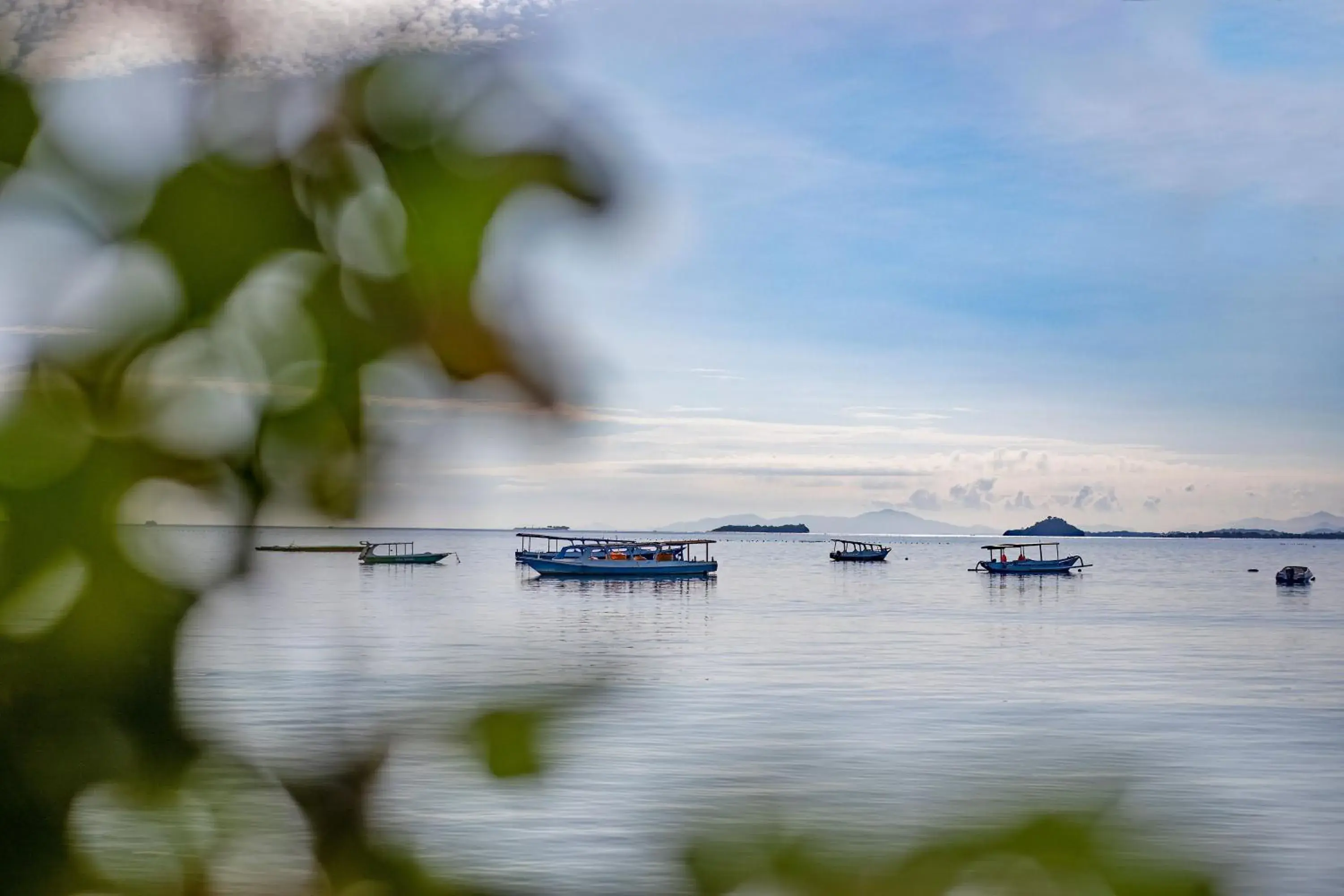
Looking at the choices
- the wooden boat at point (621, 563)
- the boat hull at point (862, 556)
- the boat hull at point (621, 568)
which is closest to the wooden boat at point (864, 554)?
the boat hull at point (862, 556)

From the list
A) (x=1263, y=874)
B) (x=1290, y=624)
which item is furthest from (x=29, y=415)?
(x=1290, y=624)

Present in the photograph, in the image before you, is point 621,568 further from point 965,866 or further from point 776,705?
point 965,866

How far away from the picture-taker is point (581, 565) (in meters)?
90.5

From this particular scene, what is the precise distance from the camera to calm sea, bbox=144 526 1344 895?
34.6 inches

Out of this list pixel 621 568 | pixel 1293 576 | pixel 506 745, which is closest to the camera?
pixel 506 745

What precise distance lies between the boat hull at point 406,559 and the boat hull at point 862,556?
4546 cm

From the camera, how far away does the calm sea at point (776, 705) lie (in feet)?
2.88

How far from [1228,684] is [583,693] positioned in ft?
164

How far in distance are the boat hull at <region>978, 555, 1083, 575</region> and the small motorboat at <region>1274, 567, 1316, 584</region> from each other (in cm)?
1711

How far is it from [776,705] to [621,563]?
57.9m

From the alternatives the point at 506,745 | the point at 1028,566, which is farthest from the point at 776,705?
the point at 1028,566

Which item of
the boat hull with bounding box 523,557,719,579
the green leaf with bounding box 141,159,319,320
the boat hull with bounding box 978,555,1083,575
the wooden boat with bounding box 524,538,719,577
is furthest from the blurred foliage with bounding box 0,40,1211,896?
the boat hull with bounding box 978,555,1083,575

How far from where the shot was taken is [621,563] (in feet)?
301

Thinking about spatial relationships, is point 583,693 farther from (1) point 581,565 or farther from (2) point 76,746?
(1) point 581,565
